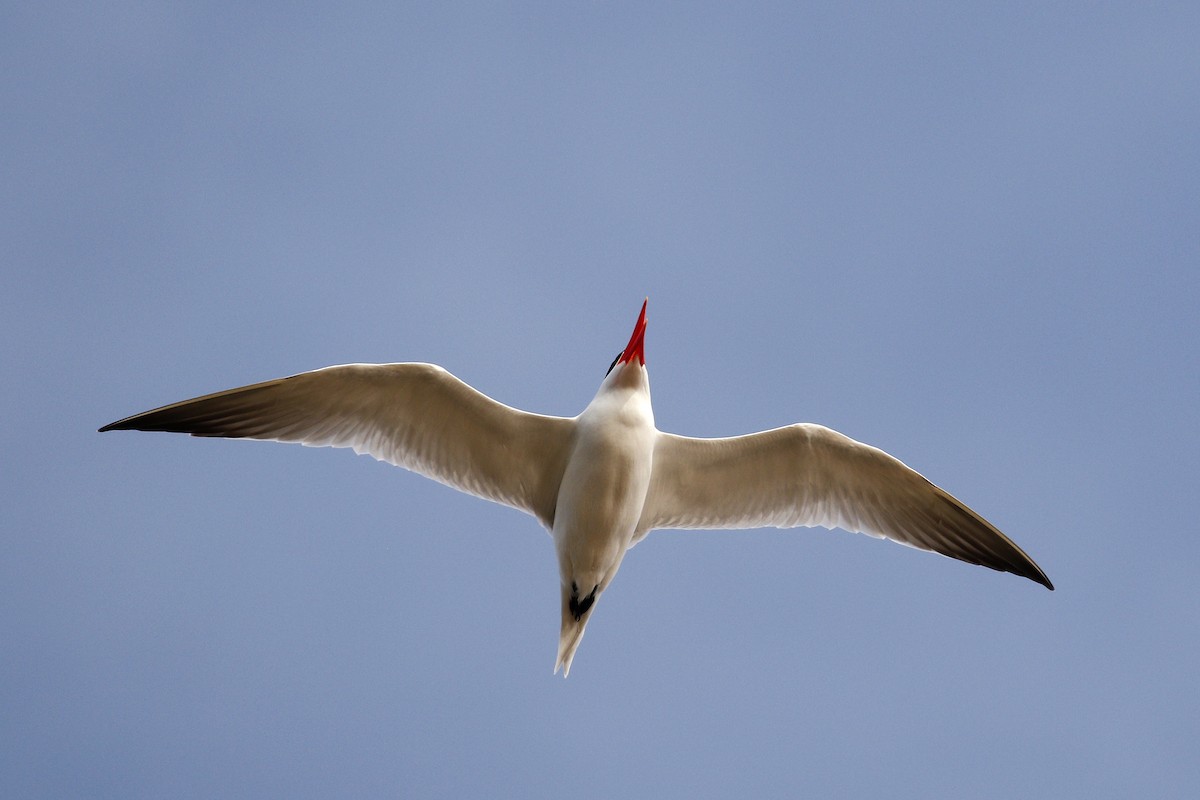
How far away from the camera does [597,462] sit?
8.30 metres

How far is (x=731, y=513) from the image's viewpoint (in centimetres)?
924

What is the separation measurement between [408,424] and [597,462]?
1582 millimetres

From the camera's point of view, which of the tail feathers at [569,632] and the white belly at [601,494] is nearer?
the white belly at [601,494]

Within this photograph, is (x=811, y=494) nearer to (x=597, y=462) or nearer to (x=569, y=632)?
(x=597, y=462)

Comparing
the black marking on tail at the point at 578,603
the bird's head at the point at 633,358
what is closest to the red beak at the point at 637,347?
the bird's head at the point at 633,358

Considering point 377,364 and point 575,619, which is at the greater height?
point 377,364

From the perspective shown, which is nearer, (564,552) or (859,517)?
(564,552)

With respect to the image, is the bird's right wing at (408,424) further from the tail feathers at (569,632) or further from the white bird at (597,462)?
the tail feathers at (569,632)

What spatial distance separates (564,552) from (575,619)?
59 centimetres

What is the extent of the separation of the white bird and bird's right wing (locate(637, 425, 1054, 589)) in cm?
1

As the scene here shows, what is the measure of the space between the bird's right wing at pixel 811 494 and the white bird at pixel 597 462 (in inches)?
0.4

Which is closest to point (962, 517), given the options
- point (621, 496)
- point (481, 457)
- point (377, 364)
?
point (621, 496)

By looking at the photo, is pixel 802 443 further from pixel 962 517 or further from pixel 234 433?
pixel 234 433

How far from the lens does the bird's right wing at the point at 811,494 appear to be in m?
8.82
